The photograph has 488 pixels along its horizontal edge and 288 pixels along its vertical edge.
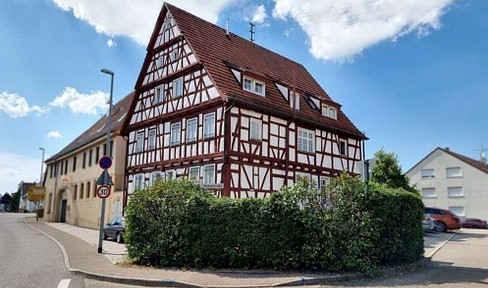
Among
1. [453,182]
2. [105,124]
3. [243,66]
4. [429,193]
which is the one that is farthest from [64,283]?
[429,193]

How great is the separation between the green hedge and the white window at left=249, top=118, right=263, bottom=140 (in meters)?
9.69

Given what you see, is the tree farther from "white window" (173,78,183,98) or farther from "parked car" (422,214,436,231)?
"white window" (173,78,183,98)

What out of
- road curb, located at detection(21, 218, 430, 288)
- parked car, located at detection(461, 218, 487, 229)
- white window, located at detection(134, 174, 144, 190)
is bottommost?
road curb, located at detection(21, 218, 430, 288)

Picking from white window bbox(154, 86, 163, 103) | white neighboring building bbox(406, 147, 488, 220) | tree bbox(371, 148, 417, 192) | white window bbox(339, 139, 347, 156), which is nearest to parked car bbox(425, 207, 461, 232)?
tree bbox(371, 148, 417, 192)

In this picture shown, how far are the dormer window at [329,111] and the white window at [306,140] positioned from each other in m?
3.38

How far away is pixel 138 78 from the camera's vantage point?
2780 centimetres

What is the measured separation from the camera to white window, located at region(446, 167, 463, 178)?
1877 inches

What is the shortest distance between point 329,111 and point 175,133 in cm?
1076

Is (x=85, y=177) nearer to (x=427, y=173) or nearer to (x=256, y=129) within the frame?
(x=256, y=129)

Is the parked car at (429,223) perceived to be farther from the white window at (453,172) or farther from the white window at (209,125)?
the white window at (453,172)

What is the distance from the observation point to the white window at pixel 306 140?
80.2ft

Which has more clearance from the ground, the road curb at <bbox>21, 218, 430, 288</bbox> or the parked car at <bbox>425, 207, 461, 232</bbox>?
the parked car at <bbox>425, 207, 461, 232</bbox>

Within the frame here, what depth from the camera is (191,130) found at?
22922 mm

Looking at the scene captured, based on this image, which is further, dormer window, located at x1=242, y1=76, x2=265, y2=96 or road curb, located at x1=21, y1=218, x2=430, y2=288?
dormer window, located at x1=242, y1=76, x2=265, y2=96
